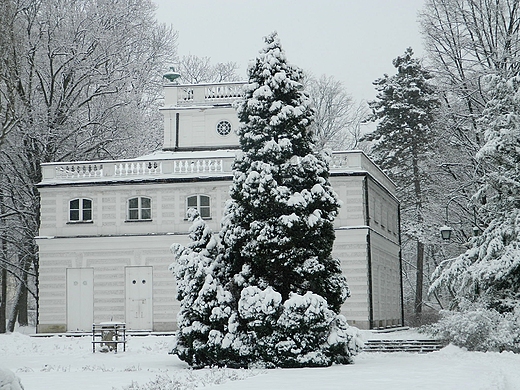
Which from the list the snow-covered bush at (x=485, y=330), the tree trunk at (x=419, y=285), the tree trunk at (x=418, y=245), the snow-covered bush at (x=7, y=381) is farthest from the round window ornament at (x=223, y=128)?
the snow-covered bush at (x=7, y=381)

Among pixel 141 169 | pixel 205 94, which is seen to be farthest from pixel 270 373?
pixel 205 94

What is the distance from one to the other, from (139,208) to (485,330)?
1761cm

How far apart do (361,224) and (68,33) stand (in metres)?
15.9

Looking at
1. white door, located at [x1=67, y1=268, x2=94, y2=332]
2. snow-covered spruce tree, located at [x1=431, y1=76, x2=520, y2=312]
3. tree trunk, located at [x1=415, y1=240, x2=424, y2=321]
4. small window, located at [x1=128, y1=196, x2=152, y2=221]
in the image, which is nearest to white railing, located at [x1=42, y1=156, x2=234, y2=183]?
small window, located at [x1=128, y1=196, x2=152, y2=221]

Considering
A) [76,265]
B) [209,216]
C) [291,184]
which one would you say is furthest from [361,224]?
[291,184]

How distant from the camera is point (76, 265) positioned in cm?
3597

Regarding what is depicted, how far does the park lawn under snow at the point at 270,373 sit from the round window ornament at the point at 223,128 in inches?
666

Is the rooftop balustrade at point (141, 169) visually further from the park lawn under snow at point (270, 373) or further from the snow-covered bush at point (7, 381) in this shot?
the snow-covered bush at point (7, 381)

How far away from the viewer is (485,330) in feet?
75.2

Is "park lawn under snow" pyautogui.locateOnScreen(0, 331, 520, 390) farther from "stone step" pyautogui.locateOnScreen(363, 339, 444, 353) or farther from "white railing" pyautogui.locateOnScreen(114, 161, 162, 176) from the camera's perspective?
"white railing" pyautogui.locateOnScreen(114, 161, 162, 176)

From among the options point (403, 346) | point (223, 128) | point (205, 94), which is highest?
point (205, 94)

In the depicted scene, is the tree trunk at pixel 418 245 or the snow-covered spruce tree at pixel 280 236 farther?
the tree trunk at pixel 418 245

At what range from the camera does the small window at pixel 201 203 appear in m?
35.9

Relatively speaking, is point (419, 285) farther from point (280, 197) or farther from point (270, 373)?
point (270, 373)
